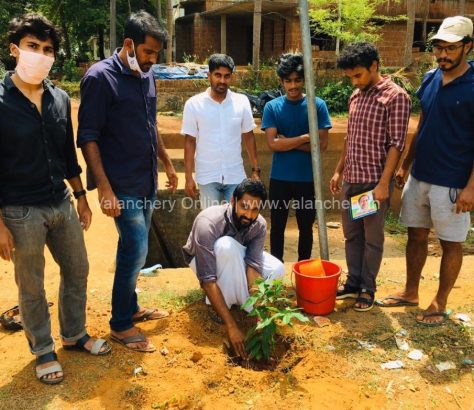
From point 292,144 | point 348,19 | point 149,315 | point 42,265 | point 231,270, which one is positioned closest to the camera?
point 42,265

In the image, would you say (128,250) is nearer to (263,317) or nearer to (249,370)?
(263,317)

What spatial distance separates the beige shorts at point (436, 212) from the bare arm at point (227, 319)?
59.3 inches

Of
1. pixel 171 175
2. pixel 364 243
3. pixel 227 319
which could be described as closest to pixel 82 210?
pixel 171 175

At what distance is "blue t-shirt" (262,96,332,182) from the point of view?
3.86 m

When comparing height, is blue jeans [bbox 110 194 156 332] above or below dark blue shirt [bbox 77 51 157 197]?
below

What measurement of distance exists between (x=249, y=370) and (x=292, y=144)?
1788 mm

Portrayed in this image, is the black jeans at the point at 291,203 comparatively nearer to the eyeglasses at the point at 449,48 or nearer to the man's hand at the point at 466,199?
the man's hand at the point at 466,199

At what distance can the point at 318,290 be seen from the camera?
3.37 m

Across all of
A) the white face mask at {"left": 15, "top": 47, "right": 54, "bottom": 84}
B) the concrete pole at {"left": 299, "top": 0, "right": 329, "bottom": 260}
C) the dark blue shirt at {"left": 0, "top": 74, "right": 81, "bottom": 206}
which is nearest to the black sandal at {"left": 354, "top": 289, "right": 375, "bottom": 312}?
the concrete pole at {"left": 299, "top": 0, "right": 329, "bottom": 260}

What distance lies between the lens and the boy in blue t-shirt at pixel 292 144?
149 inches

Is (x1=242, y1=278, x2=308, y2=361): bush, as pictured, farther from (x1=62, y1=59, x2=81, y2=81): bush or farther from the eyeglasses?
(x1=62, y1=59, x2=81, y2=81): bush

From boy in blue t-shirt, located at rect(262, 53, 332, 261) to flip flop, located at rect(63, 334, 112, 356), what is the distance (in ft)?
5.76

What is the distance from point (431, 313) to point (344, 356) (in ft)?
2.76

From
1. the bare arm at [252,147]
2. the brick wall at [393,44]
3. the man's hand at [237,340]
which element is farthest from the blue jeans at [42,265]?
the brick wall at [393,44]
